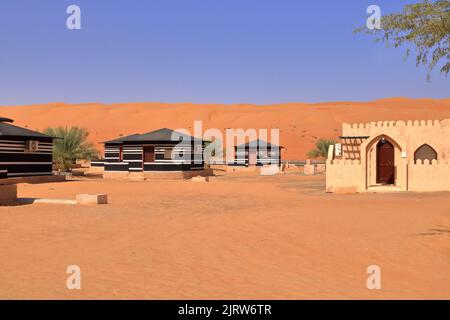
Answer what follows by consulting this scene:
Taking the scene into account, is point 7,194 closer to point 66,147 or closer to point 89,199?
point 89,199

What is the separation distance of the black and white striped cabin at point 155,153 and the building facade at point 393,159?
42.6 feet

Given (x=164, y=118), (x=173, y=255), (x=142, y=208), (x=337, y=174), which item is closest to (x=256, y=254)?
(x=173, y=255)

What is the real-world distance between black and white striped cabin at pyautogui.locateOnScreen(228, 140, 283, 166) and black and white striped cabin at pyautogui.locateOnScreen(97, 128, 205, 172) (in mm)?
14487

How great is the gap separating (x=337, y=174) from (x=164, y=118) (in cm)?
8999

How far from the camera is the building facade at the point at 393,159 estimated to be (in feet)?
69.8

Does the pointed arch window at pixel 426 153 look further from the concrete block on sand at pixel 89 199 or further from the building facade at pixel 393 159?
the concrete block on sand at pixel 89 199

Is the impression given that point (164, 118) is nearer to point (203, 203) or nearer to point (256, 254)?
point (203, 203)

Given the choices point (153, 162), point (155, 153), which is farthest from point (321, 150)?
point (153, 162)

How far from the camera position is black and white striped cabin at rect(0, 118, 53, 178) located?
26.0 meters

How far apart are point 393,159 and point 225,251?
18.9m

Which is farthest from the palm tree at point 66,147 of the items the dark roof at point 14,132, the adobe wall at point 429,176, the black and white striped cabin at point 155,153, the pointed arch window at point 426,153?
the adobe wall at point 429,176

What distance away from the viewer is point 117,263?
7.42 metres

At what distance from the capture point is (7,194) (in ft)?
50.8
